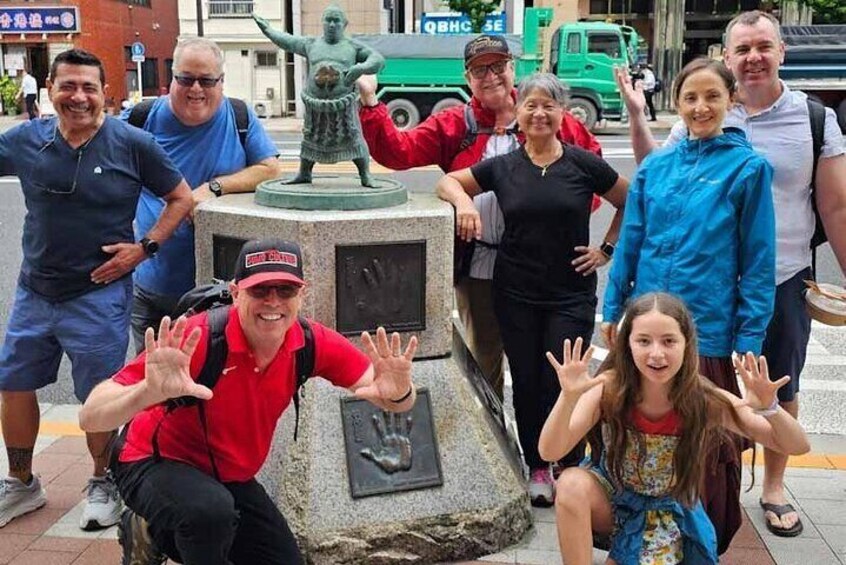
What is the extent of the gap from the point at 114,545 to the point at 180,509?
3.78ft

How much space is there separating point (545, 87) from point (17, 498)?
8.84ft

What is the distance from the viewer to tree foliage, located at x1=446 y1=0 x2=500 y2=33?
2534 cm

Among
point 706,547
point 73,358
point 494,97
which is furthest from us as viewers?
point 494,97

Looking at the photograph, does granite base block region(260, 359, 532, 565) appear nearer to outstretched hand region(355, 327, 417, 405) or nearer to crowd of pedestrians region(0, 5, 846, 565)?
crowd of pedestrians region(0, 5, 846, 565)

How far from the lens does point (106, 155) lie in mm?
3561

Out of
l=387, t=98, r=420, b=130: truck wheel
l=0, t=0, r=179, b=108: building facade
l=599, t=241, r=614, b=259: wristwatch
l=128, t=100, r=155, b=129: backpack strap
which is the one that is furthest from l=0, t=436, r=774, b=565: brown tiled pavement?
l=0, t=0, r=179, b=108: building facade

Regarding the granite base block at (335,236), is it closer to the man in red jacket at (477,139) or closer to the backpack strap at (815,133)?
the man in red jacket at (477,139)

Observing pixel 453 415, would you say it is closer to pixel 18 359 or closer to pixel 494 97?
pixel 494 97

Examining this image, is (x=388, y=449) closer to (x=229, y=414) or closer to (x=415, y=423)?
(x=415, y=423)

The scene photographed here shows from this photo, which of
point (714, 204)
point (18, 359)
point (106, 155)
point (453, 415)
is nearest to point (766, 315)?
point (714, 204)

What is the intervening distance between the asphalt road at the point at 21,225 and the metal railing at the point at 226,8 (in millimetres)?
12322

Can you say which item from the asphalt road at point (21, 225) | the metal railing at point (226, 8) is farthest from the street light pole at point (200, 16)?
the asphalt road at point (21, 225)

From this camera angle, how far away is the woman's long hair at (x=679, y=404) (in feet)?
9.28

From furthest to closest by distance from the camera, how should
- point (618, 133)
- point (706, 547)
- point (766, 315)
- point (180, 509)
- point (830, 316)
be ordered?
point (618, 133), point (830, 316), point (766, 315), point (706, 547), point (180, 509)
